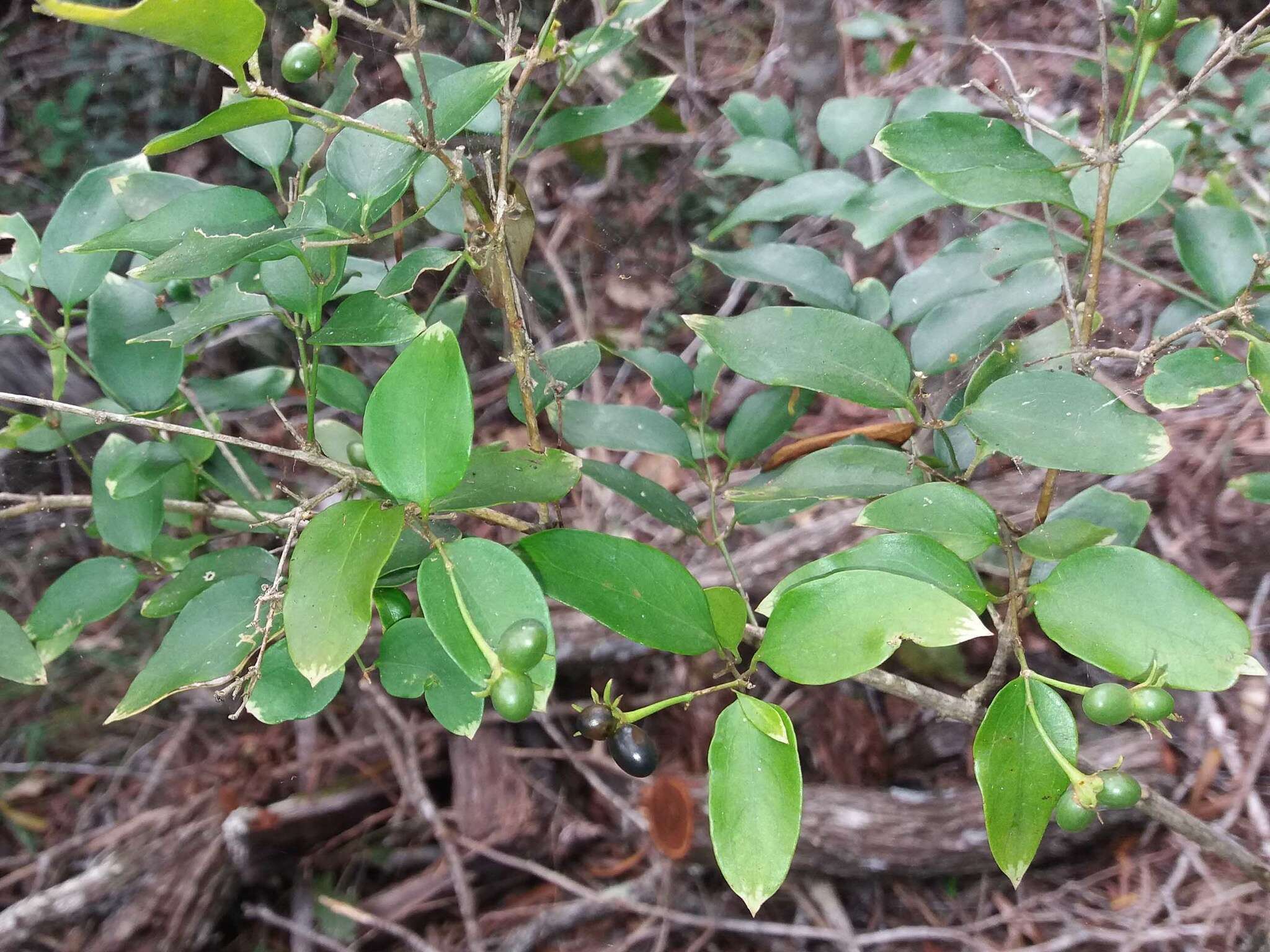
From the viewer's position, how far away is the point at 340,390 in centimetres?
92

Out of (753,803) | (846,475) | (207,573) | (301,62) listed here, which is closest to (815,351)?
(846,475)

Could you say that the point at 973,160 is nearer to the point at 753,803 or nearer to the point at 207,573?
the point at 753,803

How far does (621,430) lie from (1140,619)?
0.50m

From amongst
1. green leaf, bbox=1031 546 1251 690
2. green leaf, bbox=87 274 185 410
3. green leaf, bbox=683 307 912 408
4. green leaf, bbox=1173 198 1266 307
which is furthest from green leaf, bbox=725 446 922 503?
green leaf, bbox=87 274 185 410

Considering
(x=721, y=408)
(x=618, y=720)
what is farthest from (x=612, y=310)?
(x=618, y=720)

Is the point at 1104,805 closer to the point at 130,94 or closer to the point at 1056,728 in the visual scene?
the point at 1056,728

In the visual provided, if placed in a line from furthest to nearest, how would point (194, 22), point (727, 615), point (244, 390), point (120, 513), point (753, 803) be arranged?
point (244, 390)
point (120, 513)
point (727, 615)
point (753, 803)
point (194, 22)

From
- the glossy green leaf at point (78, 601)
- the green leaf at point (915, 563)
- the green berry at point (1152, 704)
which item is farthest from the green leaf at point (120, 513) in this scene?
the green berry at point (1152, 704)

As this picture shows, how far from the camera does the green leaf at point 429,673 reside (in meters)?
0.71

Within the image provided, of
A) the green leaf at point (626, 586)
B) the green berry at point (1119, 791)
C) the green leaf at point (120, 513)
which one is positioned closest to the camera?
the green berry at point (1119, 791)

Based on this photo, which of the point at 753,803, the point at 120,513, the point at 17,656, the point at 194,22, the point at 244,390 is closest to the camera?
the point at 194,22

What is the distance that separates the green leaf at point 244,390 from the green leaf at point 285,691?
0.41m

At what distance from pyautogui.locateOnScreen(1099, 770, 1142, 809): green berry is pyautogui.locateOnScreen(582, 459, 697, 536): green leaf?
16.9 inches

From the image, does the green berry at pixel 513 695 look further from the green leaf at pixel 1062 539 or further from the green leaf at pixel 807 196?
the green leaf at pixel 807 196
